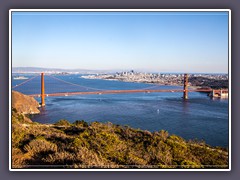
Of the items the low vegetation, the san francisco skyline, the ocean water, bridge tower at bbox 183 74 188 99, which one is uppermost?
the san francisco skyline

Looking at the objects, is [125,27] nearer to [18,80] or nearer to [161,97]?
[18,80]

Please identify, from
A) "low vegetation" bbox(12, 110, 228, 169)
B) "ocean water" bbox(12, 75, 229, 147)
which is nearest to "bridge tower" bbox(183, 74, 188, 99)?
"ocean water" bbox(12, 75, 229, 147)

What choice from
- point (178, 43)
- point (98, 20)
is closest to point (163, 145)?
point (178, 43)

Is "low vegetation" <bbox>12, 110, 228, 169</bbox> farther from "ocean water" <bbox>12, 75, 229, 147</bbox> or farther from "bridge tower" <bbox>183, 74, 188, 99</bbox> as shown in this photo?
"bridge tower" <bbox>183, 74, 188, 99</bbox>

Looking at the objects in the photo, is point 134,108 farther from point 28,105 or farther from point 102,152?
point 102,152

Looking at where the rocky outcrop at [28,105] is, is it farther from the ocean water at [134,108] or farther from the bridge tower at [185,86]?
the bridge tower at [185,86]

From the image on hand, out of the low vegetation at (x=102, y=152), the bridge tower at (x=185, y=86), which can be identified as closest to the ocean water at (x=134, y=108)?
the bridge tower at (x=185, y=86)
